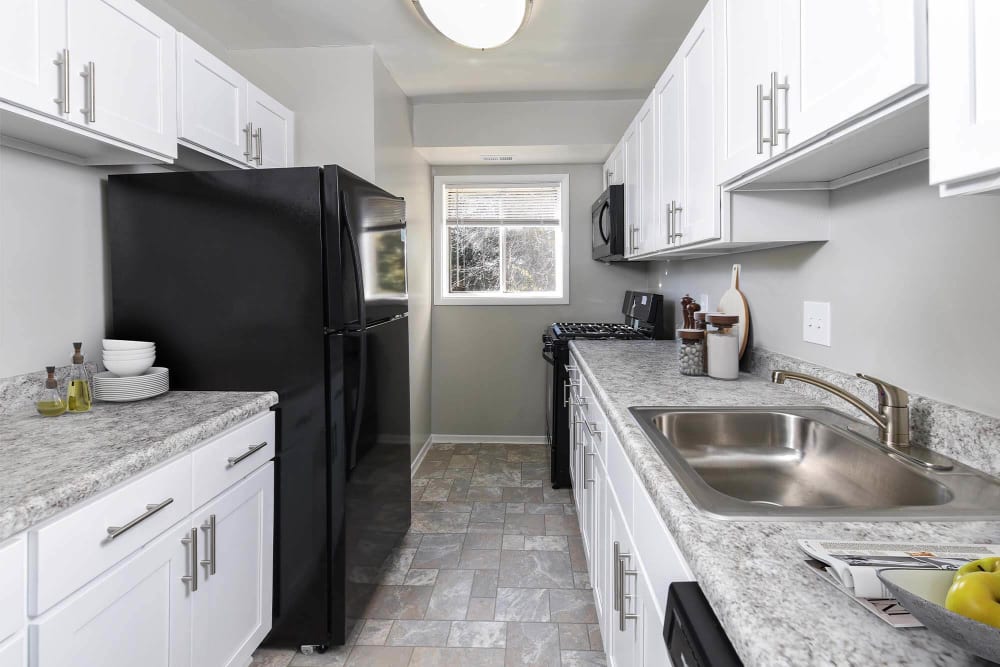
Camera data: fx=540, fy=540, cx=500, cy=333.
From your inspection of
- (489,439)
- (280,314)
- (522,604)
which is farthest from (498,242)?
(522,604)

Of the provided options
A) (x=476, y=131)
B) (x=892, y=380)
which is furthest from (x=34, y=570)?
(x=476, y=131)

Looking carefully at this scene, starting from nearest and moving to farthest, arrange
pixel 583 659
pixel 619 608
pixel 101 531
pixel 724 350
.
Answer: pixel 101 531 < pixel 619 608 < pixel 583 659 < pixel 724 350

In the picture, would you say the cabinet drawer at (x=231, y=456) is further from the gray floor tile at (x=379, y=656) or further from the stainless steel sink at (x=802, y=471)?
A: the stainless steel sink at (x=802, y=471)

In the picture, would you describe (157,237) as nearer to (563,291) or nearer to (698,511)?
(698,511)

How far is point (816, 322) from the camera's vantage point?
1661 mm

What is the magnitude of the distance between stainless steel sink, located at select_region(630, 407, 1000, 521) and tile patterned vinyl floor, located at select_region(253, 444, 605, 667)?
3.05 feet

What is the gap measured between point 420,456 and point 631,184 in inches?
94.8

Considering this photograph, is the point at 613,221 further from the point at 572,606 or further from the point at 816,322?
the point at 572,606

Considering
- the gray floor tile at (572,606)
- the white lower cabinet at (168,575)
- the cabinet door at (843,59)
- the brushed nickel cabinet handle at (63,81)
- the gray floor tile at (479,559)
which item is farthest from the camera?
the gray floor tile at (479,559)

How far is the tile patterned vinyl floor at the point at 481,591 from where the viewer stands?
1.86 m

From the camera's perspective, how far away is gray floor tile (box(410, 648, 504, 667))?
71.1 inches

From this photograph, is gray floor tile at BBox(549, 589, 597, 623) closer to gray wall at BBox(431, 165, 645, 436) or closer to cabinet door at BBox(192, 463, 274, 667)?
cabinet door at BBox(192, 463, 274, 667)

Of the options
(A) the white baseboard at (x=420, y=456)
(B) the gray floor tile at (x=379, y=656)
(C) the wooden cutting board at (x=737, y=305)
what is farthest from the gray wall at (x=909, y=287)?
(A) the white baseboard at (x=420, y=456)

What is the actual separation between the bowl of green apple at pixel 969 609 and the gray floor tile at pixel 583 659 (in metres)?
1.49
